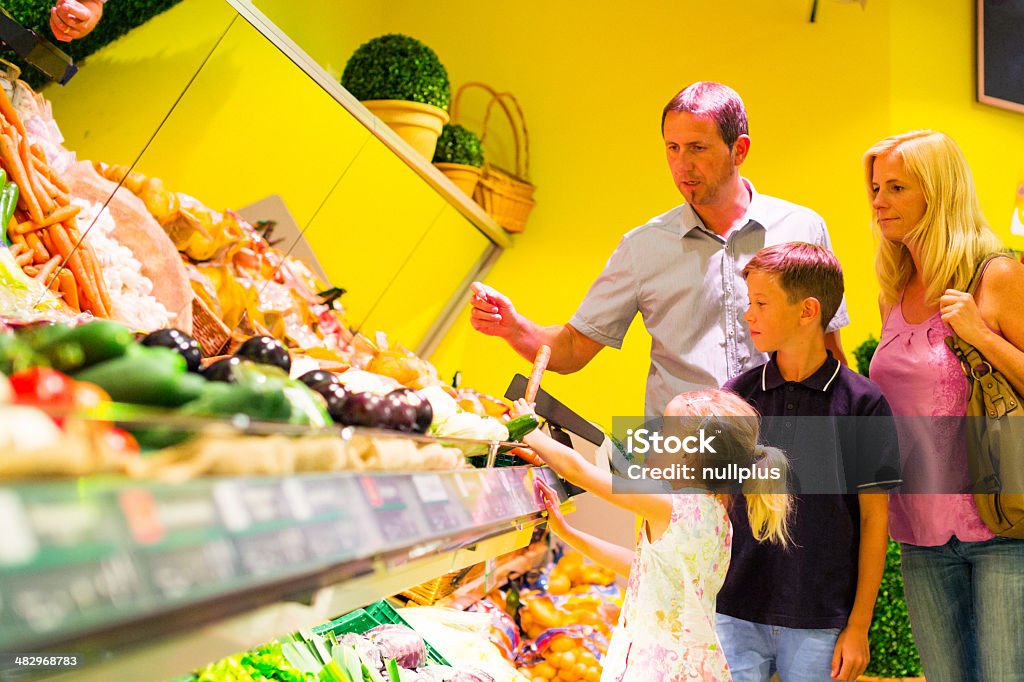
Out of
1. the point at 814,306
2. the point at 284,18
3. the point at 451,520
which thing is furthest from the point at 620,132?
the point at 451,520

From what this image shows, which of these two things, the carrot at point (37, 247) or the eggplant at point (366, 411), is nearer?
the eggplant at point (366, 411)

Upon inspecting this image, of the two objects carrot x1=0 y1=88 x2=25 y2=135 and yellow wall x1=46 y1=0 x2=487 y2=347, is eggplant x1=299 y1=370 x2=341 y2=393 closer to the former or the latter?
carrot x1=0 y1=88 x2=25 y2=135

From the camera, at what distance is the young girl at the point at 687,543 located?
192cm

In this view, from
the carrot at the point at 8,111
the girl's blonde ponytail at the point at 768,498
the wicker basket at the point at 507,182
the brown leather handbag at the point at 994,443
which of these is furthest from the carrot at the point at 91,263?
the wicker basket at the point at 507,182

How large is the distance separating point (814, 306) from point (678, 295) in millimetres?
409

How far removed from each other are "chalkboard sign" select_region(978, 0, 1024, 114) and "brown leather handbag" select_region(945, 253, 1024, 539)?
2.54 meters

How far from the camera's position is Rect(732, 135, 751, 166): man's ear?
2467 mm

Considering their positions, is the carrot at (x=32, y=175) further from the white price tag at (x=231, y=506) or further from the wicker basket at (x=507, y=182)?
the wicker basket at (x=507, y=182)

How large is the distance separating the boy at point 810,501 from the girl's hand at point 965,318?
238 millimetres

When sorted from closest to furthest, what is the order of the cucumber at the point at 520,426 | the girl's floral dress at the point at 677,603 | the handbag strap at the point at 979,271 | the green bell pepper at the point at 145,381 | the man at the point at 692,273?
1. the green bell pepper at the point at 145,381
2. the cucumber at the point at 520,426
3. the girl's floral dress at the point at 677,603
4. the handbag strap at the point at 979,271
5. the man at the point at 692,273

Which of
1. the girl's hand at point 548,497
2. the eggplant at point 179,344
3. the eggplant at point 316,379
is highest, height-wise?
the eggplant at point 316,379

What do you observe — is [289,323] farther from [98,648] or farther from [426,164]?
[98,648]

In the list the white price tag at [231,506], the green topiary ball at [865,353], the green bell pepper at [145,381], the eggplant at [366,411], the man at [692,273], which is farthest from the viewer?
the green topiary ball at [865,353]

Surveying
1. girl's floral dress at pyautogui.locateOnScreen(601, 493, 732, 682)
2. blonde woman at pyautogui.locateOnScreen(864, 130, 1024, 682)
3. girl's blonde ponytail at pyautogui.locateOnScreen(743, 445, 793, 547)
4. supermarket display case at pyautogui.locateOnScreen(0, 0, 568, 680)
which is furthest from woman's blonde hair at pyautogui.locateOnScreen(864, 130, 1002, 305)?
supermarket display case at pyautogui.locateOnScreen(0, 0, 568, 680)
